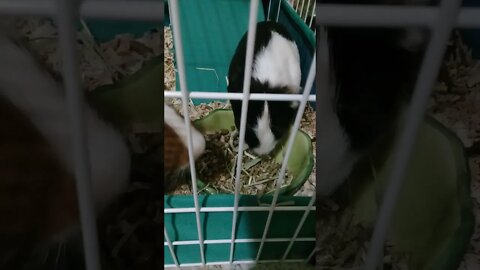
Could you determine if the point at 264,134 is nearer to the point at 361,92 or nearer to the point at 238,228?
the point at 238,228

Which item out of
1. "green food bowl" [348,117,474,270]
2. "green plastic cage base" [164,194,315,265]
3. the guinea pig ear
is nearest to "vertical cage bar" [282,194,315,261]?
"green plastic cage base" [164,194,315,265]

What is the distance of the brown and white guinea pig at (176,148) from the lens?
548 mm

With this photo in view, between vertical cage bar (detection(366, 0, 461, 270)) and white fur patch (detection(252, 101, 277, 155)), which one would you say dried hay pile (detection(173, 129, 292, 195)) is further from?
vertical cage bar (detection(366, 0, 461, 270))

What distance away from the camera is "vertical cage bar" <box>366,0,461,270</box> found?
0.29 m

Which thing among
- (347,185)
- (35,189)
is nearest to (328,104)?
(347,185)

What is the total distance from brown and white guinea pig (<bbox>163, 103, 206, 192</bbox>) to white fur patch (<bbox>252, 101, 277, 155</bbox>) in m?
0.07

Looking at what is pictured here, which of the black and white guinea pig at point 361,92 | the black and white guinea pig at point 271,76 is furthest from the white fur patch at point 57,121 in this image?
the black and white guinea pig at point 271,76

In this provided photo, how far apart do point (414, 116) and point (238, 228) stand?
1.18 feet

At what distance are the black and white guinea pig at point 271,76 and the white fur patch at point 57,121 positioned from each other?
224mm

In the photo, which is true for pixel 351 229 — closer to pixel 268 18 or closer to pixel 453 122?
pixel 453 122

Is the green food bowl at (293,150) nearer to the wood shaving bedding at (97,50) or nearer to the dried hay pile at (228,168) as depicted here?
the dried hay pile at (228,168)

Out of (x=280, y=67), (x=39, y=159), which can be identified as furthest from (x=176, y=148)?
(x=39, y=159)

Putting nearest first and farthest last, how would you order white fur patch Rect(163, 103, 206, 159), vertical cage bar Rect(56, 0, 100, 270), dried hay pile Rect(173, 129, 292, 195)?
vertical cage bar Rect(56, 0, 100, 270) < white fur patch Rect(163, 103, 206, 159) < dried hay pile Rect(173, 129, 292, 195)

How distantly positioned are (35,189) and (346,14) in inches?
8.5
